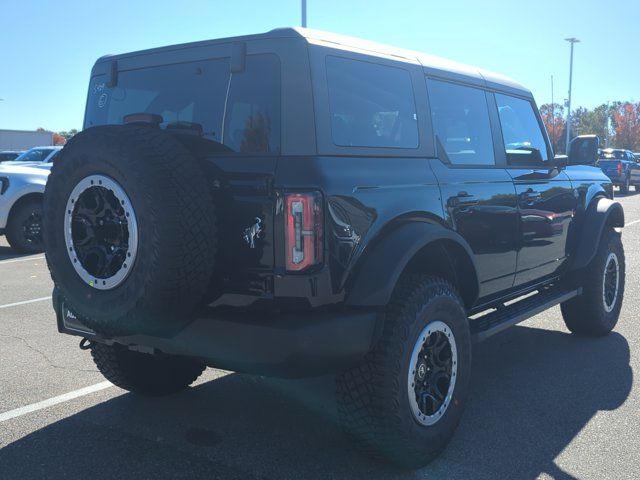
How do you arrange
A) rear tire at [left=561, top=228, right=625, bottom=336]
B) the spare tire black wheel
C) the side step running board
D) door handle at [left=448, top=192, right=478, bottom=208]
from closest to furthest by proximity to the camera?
the spare tire black wheel, door handle at [left=448, top=192, right=478, bottom=208], the side step running board, rear tire at [left=561, top=228, right=625, bottom=336]

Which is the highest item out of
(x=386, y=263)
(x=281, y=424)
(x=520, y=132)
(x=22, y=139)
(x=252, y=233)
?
(x=22, y=139)

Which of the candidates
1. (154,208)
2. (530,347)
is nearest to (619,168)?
(530,347)

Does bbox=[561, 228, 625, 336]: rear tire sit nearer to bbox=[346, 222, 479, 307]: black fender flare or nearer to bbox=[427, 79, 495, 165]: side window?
bbox=[427, 79, 495, 165]: side window

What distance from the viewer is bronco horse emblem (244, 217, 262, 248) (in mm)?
2672

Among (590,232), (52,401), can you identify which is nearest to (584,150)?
(590,232)

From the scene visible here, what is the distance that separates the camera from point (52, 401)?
3.86 metres

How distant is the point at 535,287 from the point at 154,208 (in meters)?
3.29

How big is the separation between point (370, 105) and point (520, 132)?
6.28ft

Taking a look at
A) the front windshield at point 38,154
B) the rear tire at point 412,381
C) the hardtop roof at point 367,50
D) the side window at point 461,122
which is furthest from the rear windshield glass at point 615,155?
the rear tire at point 412,381

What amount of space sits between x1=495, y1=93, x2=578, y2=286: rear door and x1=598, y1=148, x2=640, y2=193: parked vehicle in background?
69.4ft

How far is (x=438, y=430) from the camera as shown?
10.2ft

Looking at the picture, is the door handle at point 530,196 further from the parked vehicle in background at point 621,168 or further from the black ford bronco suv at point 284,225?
the parked vehicle in background at point 621,168

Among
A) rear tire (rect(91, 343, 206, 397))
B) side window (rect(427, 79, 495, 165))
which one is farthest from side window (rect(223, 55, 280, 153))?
rear tire (rect(91, 343, 206, 397))

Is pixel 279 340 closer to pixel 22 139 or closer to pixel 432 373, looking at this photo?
pixel 432 373
